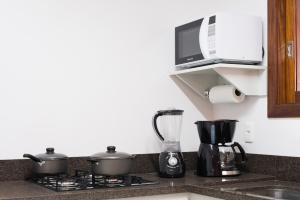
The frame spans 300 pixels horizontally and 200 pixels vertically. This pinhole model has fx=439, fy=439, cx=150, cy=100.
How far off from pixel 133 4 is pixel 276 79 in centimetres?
93

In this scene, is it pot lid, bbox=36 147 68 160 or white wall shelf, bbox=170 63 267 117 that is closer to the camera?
Answer: pot lid, bbox=36 147 68 160

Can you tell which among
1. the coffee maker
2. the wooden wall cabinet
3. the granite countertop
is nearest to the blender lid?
the coffee maker

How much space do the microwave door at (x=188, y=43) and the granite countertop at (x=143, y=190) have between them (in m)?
0.68

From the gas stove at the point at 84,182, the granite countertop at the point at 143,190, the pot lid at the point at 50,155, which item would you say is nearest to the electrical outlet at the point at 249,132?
the granite countertop at the point at 143,190

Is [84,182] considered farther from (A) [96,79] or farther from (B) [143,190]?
(A) [96,79]

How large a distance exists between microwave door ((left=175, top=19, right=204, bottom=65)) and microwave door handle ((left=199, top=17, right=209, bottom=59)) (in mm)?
28

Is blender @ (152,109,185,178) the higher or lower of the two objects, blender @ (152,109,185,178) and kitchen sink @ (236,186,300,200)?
the higher

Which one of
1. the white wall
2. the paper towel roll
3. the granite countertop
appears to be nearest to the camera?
the granite countertop

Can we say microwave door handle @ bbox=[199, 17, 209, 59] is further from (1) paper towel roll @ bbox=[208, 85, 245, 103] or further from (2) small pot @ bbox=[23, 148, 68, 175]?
(2) small pot @ bbox=[23, 148, 68, 175]

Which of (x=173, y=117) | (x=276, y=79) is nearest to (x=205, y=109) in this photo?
(x=173, y=117)

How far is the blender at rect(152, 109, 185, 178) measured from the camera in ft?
7.71

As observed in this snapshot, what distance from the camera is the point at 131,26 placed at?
8.48 ft

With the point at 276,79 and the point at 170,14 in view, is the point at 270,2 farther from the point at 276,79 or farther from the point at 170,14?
the point at 170,14

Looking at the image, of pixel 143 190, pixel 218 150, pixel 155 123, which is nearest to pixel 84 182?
pixel 143 190
